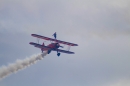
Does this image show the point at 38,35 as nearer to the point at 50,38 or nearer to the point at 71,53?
the point at 50,38

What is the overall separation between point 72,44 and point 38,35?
9401 millimetres

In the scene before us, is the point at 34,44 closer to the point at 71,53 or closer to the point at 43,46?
the point at 43,46

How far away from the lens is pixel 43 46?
111 m

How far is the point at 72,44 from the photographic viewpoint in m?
115

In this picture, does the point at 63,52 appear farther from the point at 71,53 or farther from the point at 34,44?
the point at 34,44

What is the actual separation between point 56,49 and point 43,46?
314 centimetres

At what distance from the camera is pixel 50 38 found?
367 feet

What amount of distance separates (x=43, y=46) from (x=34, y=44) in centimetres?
231

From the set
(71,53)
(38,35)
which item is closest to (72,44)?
(71,53)

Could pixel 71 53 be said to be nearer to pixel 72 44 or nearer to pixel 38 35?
pixel 72 44

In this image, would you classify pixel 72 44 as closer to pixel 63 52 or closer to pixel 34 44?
pixel 63 52

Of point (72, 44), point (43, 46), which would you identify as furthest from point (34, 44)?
point (72, 44)

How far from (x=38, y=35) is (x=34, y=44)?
8.36ft

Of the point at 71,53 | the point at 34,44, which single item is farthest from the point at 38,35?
the point at 71,53
